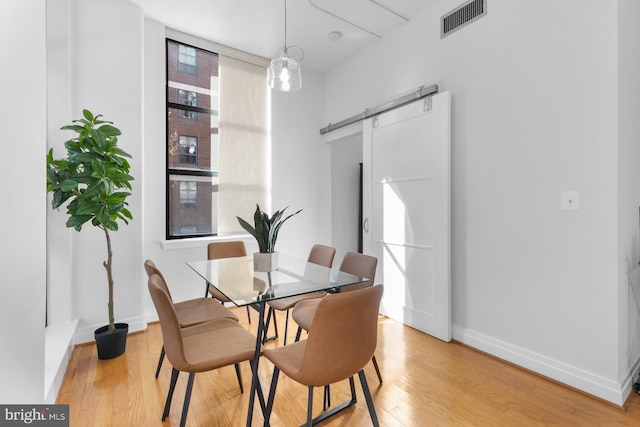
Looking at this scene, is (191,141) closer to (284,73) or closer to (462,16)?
(284,73)

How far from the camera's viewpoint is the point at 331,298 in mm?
1211

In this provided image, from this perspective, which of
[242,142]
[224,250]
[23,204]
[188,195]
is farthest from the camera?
[242,142]

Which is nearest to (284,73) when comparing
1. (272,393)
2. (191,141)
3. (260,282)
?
(260,282)

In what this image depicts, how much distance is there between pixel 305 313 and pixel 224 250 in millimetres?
1270

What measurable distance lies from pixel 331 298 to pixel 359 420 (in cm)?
96

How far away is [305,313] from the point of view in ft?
6.76

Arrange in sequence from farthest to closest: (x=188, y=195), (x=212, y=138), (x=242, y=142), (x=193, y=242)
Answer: (x=242, y=142)
(x=212, y=138)
(x=188, y=195)
(x=193, y=242)

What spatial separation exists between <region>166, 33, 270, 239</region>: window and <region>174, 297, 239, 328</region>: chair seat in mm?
1365

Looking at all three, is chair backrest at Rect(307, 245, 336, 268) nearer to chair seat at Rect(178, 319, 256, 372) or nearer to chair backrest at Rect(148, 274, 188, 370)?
chair seat at Rect(178, 319, 256, 372)

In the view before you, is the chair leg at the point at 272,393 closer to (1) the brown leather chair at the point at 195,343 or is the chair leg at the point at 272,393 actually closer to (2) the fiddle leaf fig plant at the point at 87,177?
(1) the brown leather chair at the point at 195,343

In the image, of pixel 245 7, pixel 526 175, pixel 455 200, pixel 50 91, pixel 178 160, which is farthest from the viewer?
pixel 178 160

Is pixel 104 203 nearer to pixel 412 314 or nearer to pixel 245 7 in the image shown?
pixel 245 7

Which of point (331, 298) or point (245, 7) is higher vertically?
point (245, 7)

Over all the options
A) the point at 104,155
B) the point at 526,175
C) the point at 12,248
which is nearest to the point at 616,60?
the point at 526,175
